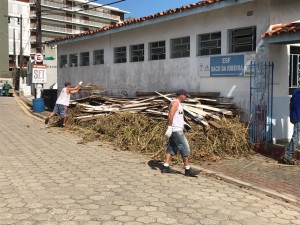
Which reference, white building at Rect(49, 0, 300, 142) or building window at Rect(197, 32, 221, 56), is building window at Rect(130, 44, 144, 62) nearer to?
white building at Rect(49, 0, 300, 142)

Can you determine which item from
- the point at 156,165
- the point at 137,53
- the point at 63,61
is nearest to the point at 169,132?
the point at 156,165

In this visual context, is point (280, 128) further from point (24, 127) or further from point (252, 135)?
point (24, 127)

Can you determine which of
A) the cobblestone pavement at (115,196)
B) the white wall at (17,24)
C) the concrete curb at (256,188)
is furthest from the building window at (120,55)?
the white wall at (17,24)

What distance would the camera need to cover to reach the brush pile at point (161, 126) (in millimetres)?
8953

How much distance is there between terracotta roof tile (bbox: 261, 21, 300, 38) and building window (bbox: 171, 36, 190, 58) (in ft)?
11.1

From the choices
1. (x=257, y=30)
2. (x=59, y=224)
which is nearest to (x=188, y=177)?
(x=59, y=224)

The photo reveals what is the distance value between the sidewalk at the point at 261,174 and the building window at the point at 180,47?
15.2 feet

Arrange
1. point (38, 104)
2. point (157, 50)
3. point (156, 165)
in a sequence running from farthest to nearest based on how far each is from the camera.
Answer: point (38, 104), point (157, 50), point (156, 165)

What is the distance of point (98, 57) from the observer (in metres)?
17.5

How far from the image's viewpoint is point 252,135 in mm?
9555

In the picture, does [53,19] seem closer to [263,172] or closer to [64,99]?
[64,99]

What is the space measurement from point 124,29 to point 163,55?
78.5 inches

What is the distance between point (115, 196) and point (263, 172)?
326cm

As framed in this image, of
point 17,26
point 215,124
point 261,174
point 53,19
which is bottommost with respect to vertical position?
point 261,174
